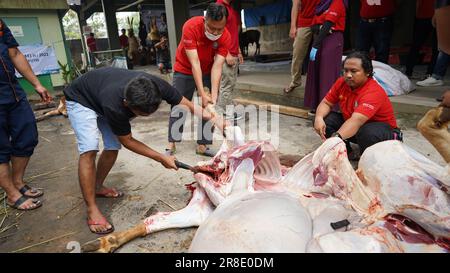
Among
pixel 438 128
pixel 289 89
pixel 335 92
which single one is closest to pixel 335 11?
pixel 335 92

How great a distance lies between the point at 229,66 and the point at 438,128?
3.13 meters

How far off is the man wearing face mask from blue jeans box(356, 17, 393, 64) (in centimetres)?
276

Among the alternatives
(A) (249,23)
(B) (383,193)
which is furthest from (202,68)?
(A) (249,23)

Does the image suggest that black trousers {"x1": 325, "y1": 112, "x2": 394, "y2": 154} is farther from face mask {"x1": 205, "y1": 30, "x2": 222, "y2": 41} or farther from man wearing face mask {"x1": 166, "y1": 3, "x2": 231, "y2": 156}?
face mask {"x1": 205, "y1": 30, "x2": 222, "y2": 41}

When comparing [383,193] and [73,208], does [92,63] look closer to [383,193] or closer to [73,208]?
[73,208]

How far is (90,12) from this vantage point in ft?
65.9

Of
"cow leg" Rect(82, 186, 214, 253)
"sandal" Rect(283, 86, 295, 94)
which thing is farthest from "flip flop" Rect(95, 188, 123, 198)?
"sandal" Rect(283, 86, 295, 94)

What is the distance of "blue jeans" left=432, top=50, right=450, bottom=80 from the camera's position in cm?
457

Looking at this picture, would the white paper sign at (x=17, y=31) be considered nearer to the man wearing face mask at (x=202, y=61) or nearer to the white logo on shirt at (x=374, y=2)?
the man wearing face mask at (x=202, y=61)

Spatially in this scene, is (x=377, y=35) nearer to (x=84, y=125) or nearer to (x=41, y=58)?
(x=84, y=125)

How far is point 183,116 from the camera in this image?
150 inches

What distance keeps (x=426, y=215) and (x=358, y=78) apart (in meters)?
1.54

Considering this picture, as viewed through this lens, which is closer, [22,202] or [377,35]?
[22,202]

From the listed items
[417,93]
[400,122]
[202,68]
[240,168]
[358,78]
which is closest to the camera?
[240,168]
